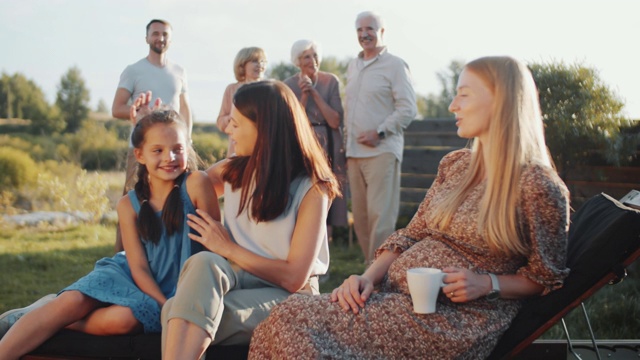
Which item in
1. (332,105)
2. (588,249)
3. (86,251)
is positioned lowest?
(86,251)

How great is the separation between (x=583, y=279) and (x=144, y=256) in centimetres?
159

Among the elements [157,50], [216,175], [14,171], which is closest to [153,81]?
[157,50]

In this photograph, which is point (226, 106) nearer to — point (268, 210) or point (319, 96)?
point (319, 96)

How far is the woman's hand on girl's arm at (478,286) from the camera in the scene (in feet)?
7.60

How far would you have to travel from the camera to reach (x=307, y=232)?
107 inches

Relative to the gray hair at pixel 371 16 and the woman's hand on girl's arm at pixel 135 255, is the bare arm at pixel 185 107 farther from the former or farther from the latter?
the woman's hand on girl's arm at pixel 135 255

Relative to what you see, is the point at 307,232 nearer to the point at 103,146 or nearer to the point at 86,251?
the point at 86,251

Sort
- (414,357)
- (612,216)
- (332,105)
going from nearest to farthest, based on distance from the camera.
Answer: (414,357), (612,216), (332,105)

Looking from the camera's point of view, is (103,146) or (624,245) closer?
(624,245)

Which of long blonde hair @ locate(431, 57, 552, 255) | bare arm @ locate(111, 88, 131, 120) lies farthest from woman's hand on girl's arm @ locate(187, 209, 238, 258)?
bare arm @ locate(111, 88, 131, 120)

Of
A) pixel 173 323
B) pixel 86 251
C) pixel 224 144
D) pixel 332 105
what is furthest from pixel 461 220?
pixel 224 144

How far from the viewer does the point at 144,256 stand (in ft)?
9.85

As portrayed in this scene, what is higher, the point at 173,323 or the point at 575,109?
the point at 575,109

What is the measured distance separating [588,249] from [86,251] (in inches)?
228
